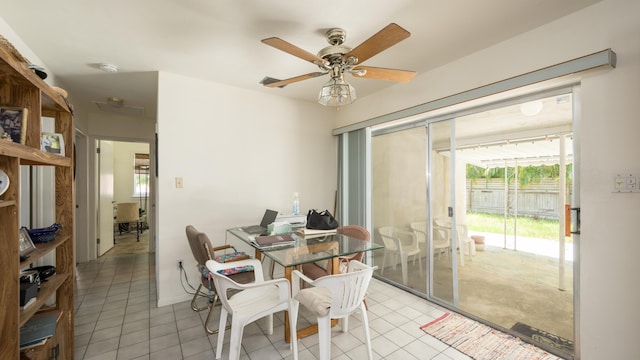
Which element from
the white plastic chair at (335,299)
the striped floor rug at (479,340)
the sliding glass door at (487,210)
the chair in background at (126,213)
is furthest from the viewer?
the chair in background at (126,213)

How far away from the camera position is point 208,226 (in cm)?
303

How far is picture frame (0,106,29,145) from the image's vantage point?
129cm

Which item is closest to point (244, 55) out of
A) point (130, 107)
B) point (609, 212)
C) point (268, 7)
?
point (268, 7)

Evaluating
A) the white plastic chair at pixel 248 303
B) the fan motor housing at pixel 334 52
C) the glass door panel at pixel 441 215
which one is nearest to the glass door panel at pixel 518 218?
the glass door panel at pixel 441 215

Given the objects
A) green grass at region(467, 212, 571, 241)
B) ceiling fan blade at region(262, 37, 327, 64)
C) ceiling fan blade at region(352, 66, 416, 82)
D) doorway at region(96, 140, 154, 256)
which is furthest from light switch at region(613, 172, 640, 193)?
doorway at region(96, 140, 154, 256)

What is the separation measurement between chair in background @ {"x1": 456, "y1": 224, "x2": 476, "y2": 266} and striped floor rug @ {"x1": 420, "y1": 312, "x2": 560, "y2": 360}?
4.62 ft

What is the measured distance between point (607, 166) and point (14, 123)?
10.9ft

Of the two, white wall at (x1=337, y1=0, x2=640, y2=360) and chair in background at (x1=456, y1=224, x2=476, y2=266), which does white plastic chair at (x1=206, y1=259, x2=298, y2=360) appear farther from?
chair in background at (x1=456, y1=224, x2=476, y2=266)

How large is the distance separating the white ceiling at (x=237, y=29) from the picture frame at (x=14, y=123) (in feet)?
2.78

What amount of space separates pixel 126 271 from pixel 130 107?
236 centimetres

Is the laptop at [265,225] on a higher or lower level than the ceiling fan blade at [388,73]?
lower

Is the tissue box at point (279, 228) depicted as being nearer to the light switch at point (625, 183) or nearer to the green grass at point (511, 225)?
the light switch at point (625, 183)

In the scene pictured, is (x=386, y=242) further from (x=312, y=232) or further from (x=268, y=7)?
(x=268, y=7)

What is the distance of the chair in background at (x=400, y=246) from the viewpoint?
3160 millimetres
